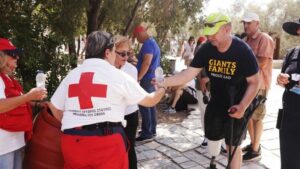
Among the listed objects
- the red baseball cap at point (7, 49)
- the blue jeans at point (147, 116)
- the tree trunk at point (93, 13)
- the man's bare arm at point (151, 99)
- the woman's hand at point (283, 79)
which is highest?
the tree trunk at point (93, 13)

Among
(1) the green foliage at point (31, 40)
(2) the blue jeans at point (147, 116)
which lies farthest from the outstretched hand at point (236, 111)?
(1) the green foliage at point (31, 40)

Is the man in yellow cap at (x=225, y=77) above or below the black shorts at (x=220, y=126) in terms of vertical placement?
above

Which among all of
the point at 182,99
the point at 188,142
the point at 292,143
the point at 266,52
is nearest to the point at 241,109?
the point at 292,143

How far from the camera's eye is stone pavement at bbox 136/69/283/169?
510 cm

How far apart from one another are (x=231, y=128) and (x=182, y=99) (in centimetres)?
477

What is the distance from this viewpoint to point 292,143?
11.3 feet

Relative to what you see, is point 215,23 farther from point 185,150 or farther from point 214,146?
point 185,150

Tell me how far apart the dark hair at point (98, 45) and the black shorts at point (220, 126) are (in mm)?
1734

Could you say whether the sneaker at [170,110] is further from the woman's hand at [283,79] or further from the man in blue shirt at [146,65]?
the woman's hand at [283,79]

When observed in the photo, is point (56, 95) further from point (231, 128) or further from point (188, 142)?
point (188, 142)

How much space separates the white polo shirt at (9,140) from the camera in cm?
288

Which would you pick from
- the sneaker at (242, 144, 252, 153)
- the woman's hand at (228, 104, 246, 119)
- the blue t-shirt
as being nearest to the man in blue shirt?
the blue t-shirt

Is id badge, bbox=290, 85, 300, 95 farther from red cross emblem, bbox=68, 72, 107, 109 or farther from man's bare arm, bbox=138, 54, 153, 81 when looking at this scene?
man's bare arm, bbox=138, 54, 153, 81

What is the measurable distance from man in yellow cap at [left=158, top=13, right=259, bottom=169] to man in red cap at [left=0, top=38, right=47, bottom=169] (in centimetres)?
133
